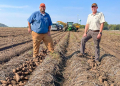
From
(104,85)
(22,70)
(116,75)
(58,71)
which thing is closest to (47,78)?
(58,71)

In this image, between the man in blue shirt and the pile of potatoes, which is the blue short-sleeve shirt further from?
the pile of potatoes

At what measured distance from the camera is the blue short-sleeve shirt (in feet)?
14.9

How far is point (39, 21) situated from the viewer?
4.55 meters

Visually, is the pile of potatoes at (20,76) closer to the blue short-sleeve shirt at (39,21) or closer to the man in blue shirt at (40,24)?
the man in blue shirt at (40,24)

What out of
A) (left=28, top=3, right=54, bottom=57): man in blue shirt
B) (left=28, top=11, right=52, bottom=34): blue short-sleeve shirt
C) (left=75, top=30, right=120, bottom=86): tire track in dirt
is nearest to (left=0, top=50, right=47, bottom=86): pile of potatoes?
(left=28, top=3, right=54, bottom=57): man in blue shirt

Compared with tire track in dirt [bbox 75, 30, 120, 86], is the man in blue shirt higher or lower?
higher

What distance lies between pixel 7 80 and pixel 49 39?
7.20 ft

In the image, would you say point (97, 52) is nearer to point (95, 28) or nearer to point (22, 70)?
point (95, 28)

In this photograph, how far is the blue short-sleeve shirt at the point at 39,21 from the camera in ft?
14.9

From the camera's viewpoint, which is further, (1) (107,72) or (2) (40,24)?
(2) (40,24)

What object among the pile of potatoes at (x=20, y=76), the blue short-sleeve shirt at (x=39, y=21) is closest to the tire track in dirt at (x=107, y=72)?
the pile of potatoes at (x=20, y=76)

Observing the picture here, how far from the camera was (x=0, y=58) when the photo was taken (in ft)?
17.4

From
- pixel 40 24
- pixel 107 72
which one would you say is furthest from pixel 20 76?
pixel 107 72

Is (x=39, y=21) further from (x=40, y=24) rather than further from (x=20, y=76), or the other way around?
(x=20, y=76)
